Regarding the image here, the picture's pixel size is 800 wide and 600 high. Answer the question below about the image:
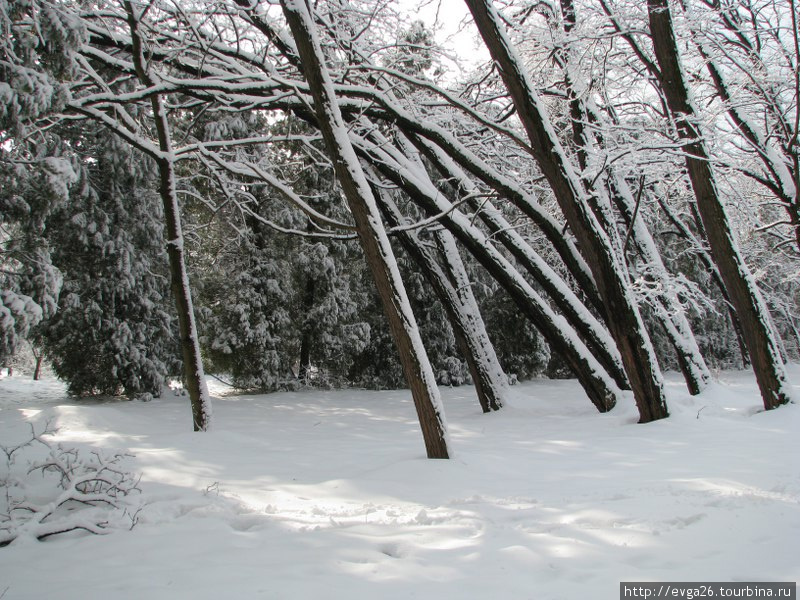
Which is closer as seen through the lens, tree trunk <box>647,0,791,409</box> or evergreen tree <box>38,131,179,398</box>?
tree trunk <box>647,0,791,409</box>

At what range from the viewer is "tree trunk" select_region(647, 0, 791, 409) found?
641cm

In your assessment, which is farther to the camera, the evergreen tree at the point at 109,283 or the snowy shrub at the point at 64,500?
the evergreen tree at the point at 109,283

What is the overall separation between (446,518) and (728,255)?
553 centimetres

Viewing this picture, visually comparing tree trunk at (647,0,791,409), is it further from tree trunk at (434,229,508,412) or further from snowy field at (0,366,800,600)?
tree trunk at (434,229,508,412)

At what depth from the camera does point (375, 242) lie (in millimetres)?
4914

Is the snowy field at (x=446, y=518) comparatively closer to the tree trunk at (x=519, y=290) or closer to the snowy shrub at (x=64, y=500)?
the snowy shrub at (x=64, y=500)

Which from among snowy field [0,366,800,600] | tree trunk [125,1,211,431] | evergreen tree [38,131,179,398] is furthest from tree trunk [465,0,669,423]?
evergreen tree [38,131,179,398]

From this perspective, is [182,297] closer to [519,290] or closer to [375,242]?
[375,242]

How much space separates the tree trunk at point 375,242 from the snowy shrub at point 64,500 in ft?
8.10

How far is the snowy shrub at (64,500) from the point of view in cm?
303

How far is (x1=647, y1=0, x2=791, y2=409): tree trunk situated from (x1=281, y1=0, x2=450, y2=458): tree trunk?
4274 millimetres

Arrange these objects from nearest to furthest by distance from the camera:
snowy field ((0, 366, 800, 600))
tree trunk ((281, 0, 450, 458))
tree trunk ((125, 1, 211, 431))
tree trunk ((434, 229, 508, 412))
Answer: snowy field ((0, 366, 800, 600)) → tree trunk ((281, 0, 450, 458)) → tree trunk ((125, 1, 211, 431)) → tree trunk ((434, 229, 508, 412))

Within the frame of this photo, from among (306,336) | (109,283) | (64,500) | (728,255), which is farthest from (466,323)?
(109,283)

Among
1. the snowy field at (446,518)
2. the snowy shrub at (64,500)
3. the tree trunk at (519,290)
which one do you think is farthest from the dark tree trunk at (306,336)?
the snowy shrub at (64,500)
